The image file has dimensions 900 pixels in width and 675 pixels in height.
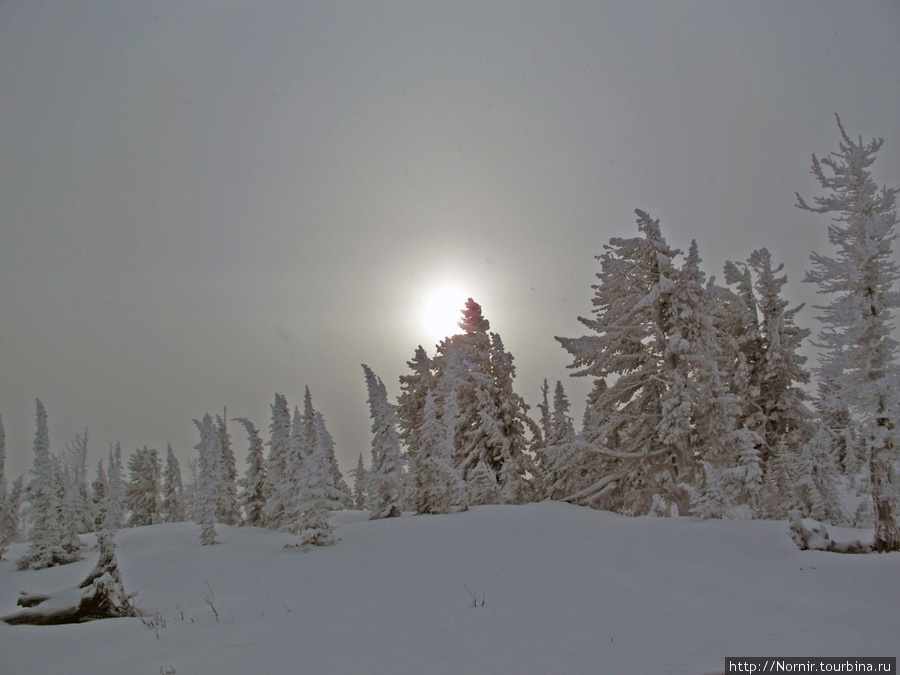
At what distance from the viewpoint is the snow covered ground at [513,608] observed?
312 inches

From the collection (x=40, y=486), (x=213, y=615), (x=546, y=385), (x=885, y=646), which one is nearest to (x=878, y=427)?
(x=885, y=646)


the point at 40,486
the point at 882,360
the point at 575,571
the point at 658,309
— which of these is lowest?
the point at 575,571

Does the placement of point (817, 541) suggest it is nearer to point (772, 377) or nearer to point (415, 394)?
point (772, 377)

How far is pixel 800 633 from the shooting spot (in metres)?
7.99

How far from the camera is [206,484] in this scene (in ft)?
99.8

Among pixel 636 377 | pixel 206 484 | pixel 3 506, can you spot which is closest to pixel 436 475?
pixel 636 377

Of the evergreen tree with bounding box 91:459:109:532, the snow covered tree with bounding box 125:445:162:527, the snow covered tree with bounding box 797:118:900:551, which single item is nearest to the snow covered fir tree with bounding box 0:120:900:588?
the snow covered tree with bounding box 797:118:900:551

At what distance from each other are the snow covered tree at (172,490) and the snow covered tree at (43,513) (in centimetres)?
A: 2731

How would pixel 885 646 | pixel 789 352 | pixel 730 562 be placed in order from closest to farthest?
pixel 885 646 → pixel 730 562 → pixel 789 352

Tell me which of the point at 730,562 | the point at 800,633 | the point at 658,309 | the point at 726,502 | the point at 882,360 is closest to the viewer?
the point at 800,633

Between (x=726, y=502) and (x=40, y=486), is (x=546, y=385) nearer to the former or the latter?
(x=726, y=502)

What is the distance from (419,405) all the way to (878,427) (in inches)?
1115

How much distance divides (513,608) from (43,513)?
2764 centimetres

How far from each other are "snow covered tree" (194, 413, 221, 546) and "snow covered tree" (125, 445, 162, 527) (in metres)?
22.1
